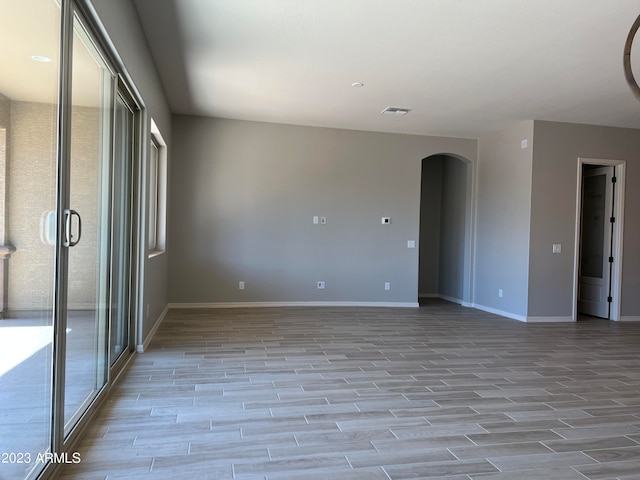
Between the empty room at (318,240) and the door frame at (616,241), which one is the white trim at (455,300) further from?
the door frame at (616,241)

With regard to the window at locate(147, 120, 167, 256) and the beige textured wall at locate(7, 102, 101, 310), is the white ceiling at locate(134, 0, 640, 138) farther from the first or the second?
the beige textured wall at locate(7, 102, 101, 310)

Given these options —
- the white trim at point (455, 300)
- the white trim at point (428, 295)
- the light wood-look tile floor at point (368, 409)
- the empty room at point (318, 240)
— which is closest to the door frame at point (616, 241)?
the empty room at point (318, 240)

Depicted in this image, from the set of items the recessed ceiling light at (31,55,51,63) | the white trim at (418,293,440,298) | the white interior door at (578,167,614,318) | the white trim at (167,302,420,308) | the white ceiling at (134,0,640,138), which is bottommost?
the white trim at (418,293,440,298)

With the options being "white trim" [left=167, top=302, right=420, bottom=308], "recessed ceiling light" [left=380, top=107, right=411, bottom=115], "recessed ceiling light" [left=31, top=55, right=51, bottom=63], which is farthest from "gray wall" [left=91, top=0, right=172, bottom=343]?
"recessed ceiling light" [left=380, top=107, right=411, bottom=115]

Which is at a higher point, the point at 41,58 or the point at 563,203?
the point at 41,58

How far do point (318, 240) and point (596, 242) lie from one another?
4389 mm

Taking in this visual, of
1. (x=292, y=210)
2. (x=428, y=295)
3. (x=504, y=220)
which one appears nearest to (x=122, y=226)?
(x=292, y=210)

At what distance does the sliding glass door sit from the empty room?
15 millimetres

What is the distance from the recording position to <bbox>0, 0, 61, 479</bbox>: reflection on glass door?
156cm

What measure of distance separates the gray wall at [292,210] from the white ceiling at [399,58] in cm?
69

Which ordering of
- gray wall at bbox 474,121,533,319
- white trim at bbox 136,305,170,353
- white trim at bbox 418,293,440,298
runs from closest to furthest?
white trim at bbox 136,305,170,353
gray wall at bbox 474,121,533,319
white trim at bbox 418,293,440,298

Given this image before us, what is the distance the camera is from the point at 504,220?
22.4 feet

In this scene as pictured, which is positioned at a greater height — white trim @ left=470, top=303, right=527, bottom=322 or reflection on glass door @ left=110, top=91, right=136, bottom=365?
reflection on glass door @ left=110, top=91, right=136, bottom=365

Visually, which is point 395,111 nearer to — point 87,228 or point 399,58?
point 399,58
